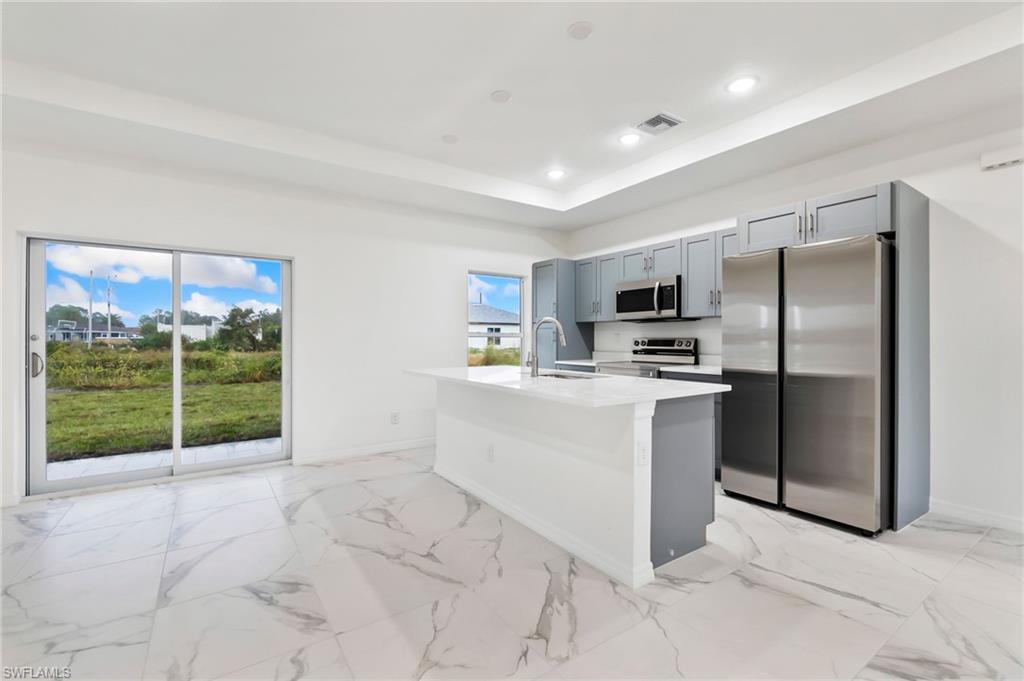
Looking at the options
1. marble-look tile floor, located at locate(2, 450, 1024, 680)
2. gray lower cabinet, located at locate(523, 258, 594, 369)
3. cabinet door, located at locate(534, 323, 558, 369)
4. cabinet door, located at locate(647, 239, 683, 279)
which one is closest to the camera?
marble-look tile floor, located at locate(2, 450, 1024, 680)

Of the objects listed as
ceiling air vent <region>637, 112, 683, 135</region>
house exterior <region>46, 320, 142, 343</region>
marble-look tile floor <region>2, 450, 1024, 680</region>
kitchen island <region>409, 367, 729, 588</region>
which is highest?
ceiling air vent <region>637, 112, 683, 135</region>

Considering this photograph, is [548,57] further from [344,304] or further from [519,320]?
[519,320]

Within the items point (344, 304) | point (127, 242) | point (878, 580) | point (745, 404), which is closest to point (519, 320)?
point (344, 304)

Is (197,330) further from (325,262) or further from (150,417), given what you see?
(325,262)

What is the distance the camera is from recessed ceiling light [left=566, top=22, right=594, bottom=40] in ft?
7.83

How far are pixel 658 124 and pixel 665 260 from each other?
1.45m

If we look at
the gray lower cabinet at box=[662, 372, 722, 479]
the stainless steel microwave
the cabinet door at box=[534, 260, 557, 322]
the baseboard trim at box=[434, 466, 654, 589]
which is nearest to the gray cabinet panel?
the cabinet door at box=[534, 260, 557, 322]

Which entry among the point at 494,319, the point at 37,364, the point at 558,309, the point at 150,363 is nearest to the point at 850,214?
the point at 558,309

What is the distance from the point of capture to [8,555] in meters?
2.47

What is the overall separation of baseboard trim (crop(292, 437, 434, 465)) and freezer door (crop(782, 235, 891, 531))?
3.38m

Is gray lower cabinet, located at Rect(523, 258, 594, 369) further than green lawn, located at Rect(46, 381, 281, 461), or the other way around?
gray lower cabinet, located at Rect(523, 258, 594, 369)

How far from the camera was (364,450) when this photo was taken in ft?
15.1

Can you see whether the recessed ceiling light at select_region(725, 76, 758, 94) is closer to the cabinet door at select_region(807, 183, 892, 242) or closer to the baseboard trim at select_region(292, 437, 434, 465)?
the cabinet door at select_region(807, 183, 892, 242)

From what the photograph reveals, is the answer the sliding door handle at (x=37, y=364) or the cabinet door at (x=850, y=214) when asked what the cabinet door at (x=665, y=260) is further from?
the sliding door handle at (x=37, y=364)
